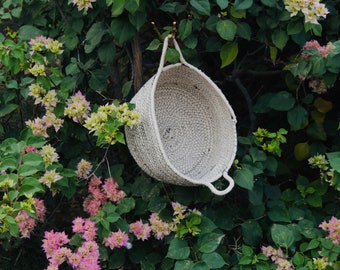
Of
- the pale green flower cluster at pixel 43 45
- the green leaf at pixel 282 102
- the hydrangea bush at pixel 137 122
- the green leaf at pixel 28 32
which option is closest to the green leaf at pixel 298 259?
the hydrangea bush at pixel 137 122

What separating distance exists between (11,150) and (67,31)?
589 mm

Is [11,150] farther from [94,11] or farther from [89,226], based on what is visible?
[94,11]

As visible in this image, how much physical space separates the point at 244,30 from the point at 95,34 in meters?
0.51

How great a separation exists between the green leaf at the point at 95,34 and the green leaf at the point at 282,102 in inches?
27.4

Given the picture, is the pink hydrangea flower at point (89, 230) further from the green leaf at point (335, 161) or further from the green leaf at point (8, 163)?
the green leaf at point (335, 161)

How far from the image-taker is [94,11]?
215cm

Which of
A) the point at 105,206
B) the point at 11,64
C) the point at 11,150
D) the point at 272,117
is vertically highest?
the point at 11,64

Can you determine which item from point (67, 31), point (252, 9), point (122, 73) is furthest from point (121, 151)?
point (252, 9)

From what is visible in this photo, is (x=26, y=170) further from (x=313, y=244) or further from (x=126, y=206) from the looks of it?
(x=313, y=244)

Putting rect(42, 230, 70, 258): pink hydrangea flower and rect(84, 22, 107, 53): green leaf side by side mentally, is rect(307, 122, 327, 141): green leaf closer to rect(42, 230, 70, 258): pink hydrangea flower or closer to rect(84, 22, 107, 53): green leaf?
rect(84, 22, 107, 53): green leaf

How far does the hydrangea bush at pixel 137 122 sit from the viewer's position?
6.40ft

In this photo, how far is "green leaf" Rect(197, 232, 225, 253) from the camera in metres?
1.98

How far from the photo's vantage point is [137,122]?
6.14ft

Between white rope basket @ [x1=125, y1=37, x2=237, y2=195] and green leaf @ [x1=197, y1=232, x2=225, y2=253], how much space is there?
0.17m
